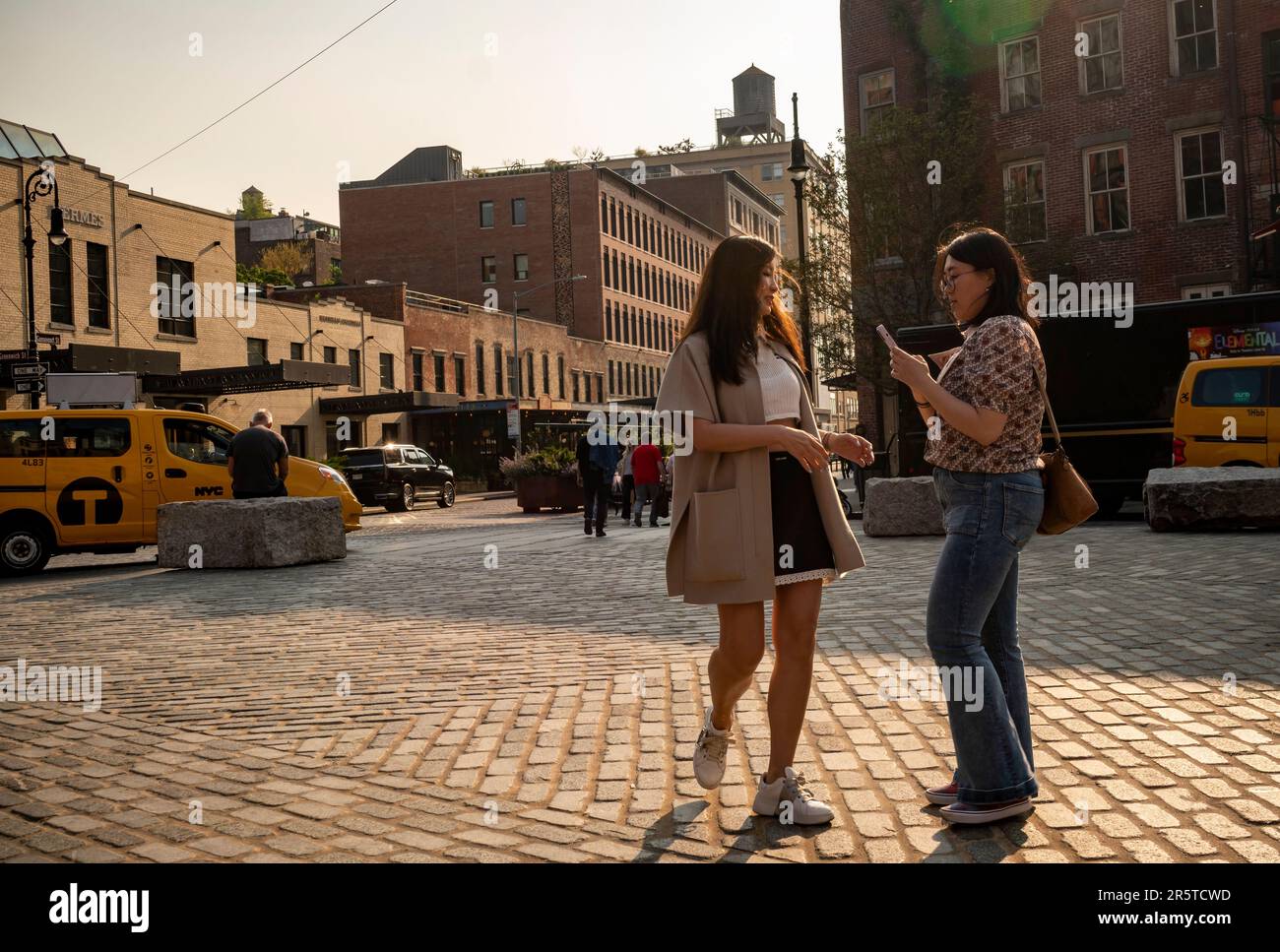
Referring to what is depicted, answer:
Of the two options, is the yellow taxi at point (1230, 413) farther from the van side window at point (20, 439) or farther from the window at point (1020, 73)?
the window at point (1020, 73)

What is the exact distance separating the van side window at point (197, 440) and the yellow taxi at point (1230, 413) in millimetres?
12372

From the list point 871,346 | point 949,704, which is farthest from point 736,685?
point 871,346

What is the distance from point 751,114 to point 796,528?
123100mm

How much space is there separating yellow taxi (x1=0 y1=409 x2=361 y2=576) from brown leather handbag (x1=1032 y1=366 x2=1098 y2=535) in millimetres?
12393

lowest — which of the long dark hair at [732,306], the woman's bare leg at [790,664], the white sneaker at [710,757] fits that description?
the white sneaker at [710,757]

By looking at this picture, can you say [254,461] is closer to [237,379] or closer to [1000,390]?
[1000,390]

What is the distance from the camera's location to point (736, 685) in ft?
13.7

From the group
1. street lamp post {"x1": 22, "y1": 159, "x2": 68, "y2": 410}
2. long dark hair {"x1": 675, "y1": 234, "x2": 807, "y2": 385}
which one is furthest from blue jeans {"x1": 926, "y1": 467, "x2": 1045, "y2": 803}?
street lamp post {"x1": 22, "y1": 159, "x2": 68, "y2": 410}

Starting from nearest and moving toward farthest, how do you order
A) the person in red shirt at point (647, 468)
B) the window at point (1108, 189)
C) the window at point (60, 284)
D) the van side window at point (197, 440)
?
the van side window at point (197, 440) < the person in red shirt at point (647, 468) < the window at point (1108, 189) < the window at point (60, 284)

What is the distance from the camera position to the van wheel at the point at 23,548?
15305 mm

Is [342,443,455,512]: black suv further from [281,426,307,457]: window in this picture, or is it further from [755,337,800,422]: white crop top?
[755,337,800,422]: white crop top

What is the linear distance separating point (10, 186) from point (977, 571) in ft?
112

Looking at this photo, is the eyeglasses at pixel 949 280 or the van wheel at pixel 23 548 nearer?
the eyeglasses at pixel 949 280

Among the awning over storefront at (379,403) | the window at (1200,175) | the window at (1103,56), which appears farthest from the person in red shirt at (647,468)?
the awning over storefront at (379,403)
